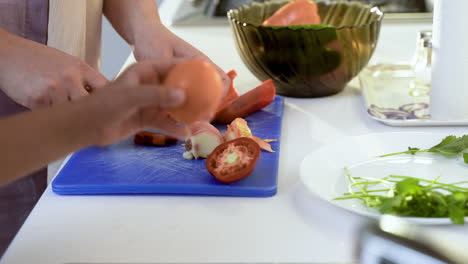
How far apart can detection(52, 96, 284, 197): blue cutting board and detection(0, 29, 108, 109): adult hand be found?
0.13 metres

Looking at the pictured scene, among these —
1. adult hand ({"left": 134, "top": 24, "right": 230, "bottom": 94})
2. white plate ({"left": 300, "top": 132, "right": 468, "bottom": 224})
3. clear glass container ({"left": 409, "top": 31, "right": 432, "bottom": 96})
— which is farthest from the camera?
clear glass container ({"left": 409, "top": 31, "right": 432, "bottom": 96})

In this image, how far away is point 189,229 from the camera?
0.92m

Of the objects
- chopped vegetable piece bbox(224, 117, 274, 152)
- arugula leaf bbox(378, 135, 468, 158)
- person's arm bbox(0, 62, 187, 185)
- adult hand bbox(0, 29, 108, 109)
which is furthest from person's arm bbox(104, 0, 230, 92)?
person's arm bbox(0, 62, 187, 185)

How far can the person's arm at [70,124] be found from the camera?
68 cm

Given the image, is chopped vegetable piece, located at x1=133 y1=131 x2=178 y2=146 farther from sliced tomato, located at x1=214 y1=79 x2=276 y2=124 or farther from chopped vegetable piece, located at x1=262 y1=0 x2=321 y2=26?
chopped vegetable piece, located at x1=262 y1=0 x2=321 y2=26

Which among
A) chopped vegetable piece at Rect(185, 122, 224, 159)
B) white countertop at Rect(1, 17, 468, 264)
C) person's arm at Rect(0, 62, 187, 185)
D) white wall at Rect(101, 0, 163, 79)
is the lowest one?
white wall at Rect(101, 0, 163, 79)

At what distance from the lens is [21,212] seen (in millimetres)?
1475

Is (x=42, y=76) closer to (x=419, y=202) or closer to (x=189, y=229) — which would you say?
(x=189, y=229)

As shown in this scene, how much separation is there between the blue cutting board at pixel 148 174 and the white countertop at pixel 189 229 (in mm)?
14

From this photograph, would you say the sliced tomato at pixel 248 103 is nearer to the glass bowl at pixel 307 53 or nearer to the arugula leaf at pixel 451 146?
the glass bowl at pixel 307 53

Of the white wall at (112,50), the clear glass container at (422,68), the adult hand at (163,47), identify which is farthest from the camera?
the white wall at (112,50)

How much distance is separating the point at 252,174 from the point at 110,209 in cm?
23

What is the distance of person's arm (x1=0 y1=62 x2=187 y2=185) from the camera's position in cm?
68

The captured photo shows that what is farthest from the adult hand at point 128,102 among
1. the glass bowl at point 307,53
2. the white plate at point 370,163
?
the glass bowl at point 307,53
